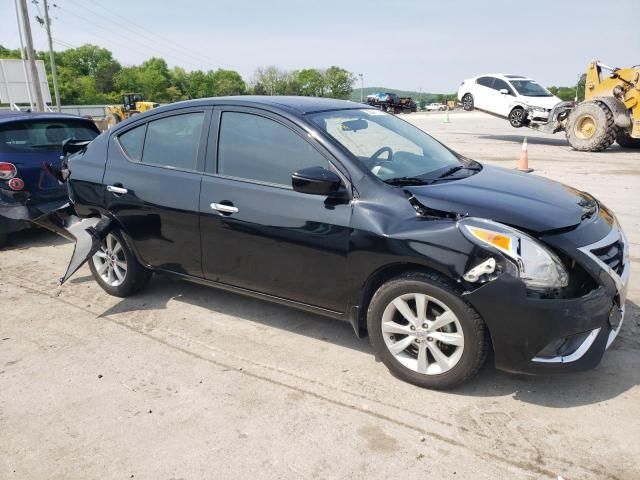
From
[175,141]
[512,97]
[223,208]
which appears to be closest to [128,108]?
[512,97]

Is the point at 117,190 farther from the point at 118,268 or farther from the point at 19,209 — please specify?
the point at 19,209

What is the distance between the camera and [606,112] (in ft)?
44.9

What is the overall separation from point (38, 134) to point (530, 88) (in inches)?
627

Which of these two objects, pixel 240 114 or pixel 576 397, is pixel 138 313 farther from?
pixel 576 397

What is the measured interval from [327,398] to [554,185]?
7.33ft

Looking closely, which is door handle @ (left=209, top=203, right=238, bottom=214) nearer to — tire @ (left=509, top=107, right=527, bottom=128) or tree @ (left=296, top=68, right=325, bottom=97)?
tire @ (left=509, top=107, right=527, bottom=128)

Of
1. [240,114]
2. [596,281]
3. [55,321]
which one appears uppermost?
[240,114]

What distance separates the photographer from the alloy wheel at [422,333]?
299 cm

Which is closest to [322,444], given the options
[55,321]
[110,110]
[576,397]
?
[576,397]

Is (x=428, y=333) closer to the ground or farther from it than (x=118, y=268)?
farther from it

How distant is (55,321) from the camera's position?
434 cm

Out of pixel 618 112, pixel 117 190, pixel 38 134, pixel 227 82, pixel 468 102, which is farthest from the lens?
pixel 227 82

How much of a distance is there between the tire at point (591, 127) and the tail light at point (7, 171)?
530 inches

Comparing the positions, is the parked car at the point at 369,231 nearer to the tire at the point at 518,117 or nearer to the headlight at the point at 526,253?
the headlight at the point at 526,253
